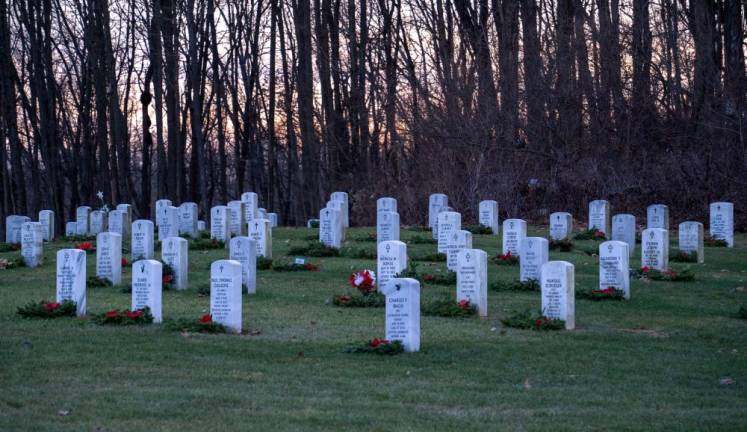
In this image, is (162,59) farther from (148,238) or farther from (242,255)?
(242,255)

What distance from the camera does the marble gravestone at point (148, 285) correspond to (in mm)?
12227

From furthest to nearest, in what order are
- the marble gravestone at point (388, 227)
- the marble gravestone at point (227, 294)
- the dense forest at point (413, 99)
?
1. the dense forest at point (413, 99)
2. the marble gravestone at point (388, 227)
3. the marble gravestone at point (227, 294)

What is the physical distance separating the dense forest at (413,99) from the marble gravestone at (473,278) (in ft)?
54.5

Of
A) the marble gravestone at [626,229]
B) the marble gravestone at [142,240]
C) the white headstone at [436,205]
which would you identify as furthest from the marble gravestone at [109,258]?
the white headstone at [436,205]

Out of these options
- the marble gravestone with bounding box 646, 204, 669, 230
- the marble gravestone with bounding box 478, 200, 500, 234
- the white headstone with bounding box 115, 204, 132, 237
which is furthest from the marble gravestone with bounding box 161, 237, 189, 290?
the marble gravestone with bounding box 646, 204, 669, 230

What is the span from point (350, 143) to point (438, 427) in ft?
115

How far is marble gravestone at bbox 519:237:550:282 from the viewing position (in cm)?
1569

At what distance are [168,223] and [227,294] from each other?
11870 mm

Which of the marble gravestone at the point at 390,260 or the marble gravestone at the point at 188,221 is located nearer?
the marble gravestone at the point at 390,260

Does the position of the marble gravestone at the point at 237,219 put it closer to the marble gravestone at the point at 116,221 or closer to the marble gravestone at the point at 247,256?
the marble gravestone at the point at 116,221

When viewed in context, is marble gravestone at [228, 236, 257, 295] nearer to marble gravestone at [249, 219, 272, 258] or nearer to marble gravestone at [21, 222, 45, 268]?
marble gravestone at [249, 219, 272, 258]

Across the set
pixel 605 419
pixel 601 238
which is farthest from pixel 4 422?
pixel 601 238

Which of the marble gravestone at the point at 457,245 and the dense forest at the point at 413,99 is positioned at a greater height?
the dense forest at the point at 413,99

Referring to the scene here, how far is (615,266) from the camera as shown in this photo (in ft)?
49.5
